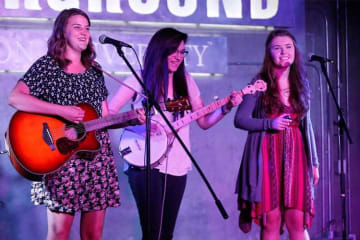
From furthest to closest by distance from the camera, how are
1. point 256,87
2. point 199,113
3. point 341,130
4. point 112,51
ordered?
point 112,51 → point 341,130 → point 199,113 → point 256,87

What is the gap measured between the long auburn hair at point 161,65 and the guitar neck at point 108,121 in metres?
0.39

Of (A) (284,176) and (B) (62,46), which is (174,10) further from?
(A) (284,176)

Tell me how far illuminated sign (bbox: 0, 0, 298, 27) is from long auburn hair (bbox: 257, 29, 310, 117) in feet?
5.25

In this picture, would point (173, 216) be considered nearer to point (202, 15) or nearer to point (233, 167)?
point (233, 167)

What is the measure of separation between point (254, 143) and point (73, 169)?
4.14 feet

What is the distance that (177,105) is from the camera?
11.5 feet

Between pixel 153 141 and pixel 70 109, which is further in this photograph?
pixel 153 141

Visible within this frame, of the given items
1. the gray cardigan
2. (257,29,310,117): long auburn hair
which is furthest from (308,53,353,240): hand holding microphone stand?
the gray cardigan

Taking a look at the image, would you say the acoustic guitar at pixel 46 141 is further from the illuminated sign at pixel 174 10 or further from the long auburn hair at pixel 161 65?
the illuminated sign at pixel 174 10

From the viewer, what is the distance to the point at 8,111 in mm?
4887

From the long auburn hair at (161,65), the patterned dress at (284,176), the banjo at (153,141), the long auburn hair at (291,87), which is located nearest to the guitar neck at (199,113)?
the banjo at (153,141)

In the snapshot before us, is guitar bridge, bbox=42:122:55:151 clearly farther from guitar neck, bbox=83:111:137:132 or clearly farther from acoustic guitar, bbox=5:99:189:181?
guitar neck, bbox=83:111:137:132

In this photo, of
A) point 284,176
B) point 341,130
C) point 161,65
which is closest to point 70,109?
point 161,65

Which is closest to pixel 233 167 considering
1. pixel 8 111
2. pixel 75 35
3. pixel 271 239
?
pixel 271 239
